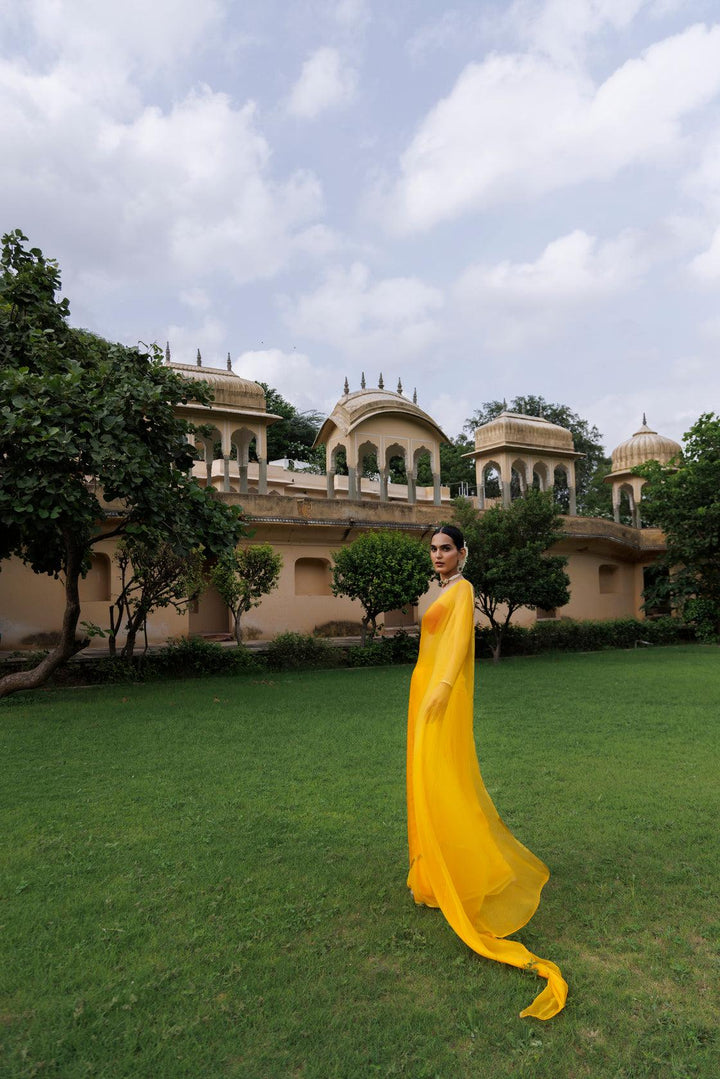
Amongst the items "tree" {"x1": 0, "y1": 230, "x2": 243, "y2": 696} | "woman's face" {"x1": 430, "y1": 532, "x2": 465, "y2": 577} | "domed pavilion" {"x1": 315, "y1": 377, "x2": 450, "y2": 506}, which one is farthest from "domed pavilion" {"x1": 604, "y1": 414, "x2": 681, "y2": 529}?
"woman's face" {"x1": 430, "y1": 532, "x2": 465, "y2": 577}

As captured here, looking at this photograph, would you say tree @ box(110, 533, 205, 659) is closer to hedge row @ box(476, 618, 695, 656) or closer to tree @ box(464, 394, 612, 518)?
hedge row @ box(476, 618, 695, 656)

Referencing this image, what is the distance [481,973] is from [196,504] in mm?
7734

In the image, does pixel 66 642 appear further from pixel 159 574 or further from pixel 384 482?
pixel 384 482

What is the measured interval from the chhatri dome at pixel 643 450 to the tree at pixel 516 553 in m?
11.1

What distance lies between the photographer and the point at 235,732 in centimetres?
786

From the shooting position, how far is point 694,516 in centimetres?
1845

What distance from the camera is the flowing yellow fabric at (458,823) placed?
309cm

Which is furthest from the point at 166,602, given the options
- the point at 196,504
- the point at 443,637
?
the point at 443,637

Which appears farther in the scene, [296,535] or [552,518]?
[296,535]

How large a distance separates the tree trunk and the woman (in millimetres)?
7181

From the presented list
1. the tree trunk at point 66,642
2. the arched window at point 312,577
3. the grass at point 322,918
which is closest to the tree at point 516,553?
the arched window at point 312,577

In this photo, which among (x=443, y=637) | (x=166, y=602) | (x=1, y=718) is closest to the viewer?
(x=443, y=637)

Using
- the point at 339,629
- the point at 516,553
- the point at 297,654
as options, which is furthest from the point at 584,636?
the point at 297,654

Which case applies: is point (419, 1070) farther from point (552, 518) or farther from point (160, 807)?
point (552, 518)
